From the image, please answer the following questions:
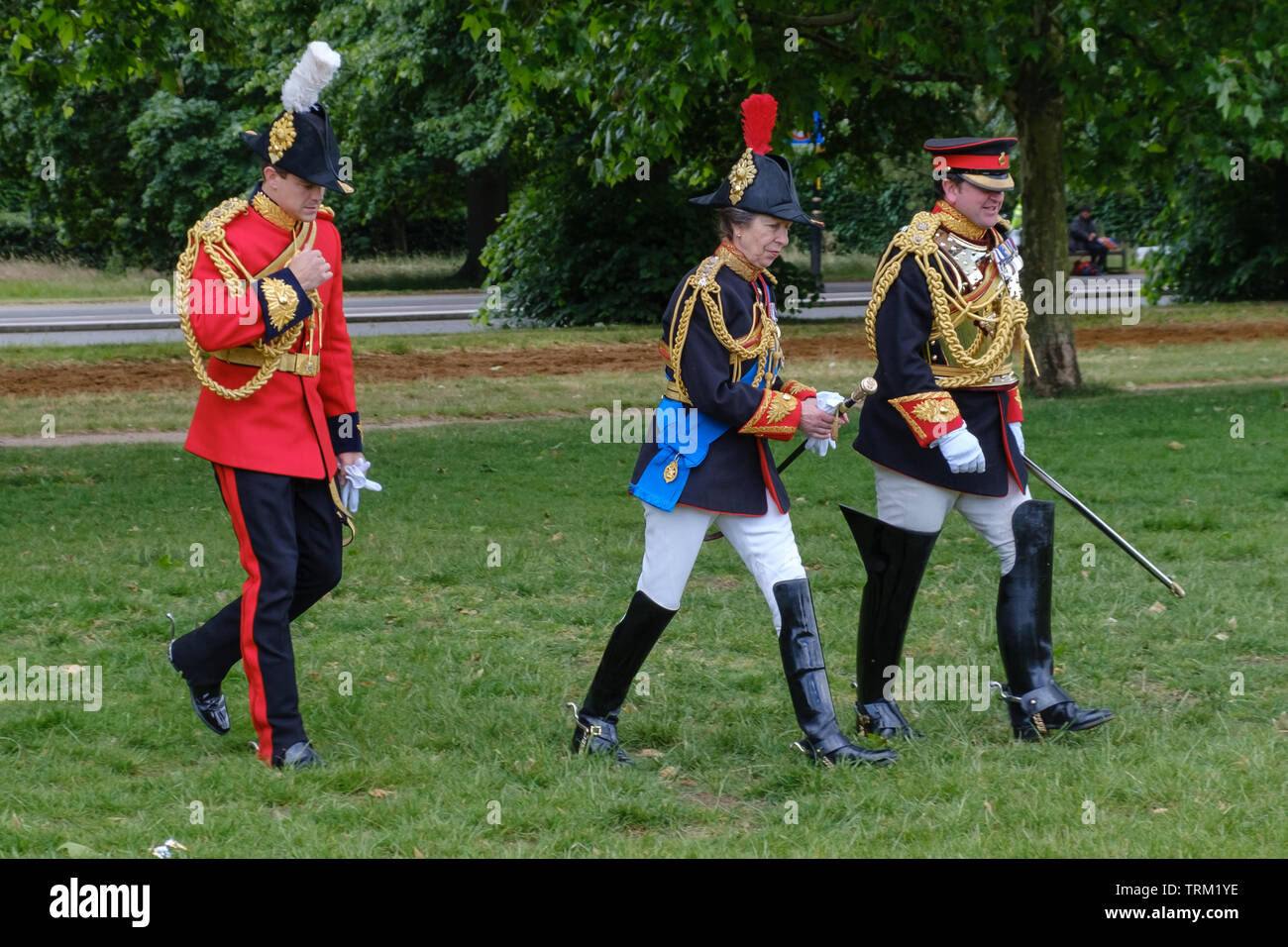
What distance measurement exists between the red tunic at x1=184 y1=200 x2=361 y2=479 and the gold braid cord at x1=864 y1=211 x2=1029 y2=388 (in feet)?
5.86

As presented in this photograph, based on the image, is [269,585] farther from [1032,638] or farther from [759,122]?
[1032,638]

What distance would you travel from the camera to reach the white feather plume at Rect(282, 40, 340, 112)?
16.3 feet

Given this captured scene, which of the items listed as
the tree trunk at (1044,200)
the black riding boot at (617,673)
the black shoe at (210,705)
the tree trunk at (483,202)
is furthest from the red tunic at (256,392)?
the tree trunk at (483,202)

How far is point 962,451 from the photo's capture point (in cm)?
498

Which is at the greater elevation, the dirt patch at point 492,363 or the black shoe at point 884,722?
the dirt patch at point 492,363

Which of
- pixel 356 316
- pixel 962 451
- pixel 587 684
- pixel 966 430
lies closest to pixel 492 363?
pixel 356 316

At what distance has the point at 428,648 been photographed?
6.63m

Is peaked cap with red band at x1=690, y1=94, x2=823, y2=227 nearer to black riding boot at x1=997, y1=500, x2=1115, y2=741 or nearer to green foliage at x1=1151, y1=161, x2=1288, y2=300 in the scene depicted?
black riding boot at x1=997, y1=500, x2=1115, y2=741

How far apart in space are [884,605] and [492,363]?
12900mm

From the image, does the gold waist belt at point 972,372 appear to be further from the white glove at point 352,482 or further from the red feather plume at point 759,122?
the white glove at point 352,482

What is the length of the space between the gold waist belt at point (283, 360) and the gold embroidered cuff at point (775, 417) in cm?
139

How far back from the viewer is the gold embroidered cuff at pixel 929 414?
5027 mm

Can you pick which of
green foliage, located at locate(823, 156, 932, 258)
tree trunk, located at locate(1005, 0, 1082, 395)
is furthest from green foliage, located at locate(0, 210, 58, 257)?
tree trunk, located at locate(1005, 0, 1082, 395)
